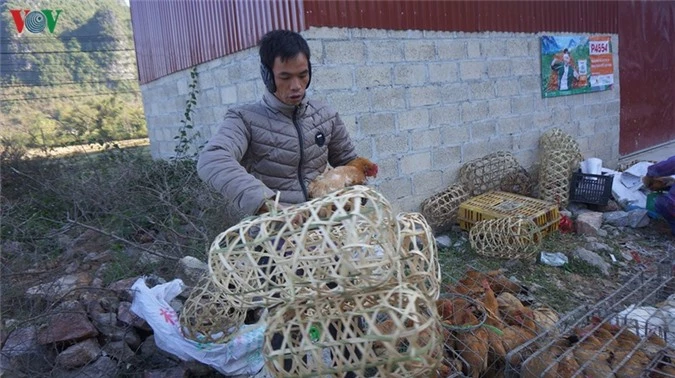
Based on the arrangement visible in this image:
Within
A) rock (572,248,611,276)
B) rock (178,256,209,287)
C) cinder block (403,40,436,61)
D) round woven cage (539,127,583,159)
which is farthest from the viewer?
round woven cage (539,127,583,159)

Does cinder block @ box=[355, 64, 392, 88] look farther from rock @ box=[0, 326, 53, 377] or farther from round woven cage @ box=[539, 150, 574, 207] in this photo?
rock @ box=[0, 326, 53, 377]

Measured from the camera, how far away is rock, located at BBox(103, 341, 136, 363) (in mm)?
2633

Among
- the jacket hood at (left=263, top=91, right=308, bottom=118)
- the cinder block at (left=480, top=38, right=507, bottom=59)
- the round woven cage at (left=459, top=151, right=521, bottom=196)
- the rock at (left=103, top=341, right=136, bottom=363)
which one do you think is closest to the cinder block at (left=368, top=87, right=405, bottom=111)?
the round woven cage at (left=459, top=151, right=521, bottom=196)

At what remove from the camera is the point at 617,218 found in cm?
529

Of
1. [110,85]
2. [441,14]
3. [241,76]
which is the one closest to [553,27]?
[441,14]

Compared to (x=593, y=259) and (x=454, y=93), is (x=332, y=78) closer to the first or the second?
(x=454, y=93)

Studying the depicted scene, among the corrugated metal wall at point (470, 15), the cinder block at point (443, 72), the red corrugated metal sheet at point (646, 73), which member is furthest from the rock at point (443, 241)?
the red corrugated metal sheet at point (646, 73)

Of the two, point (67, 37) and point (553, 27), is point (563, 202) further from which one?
point (67, 37)

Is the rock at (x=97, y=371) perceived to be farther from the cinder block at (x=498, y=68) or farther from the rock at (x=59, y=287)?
the cinder block at (x=498, y=68)

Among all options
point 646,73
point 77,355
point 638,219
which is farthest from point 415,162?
point 646,73

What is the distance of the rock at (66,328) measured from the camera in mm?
2662

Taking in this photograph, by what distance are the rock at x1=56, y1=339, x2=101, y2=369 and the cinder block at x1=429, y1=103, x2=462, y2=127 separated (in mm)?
3830

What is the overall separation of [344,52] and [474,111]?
1969 mm

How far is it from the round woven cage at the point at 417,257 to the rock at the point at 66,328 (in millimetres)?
2198
